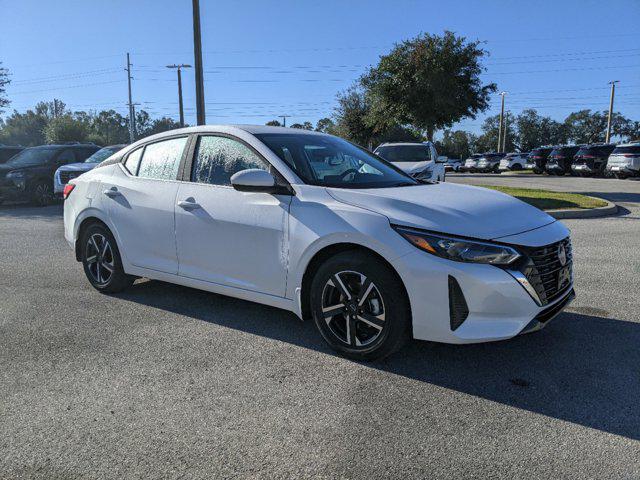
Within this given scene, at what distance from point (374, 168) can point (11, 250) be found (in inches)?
237

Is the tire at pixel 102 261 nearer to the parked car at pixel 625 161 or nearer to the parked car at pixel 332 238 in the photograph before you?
the parked car at pixel 332 238

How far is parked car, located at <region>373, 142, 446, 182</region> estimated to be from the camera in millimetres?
13242

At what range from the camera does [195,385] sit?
323 cm

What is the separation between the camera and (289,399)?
10.0 feet

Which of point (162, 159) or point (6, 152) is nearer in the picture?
point (162, 159)

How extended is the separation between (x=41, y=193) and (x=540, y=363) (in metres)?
14.0

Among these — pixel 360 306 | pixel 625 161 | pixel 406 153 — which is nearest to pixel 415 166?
pixel 406 153

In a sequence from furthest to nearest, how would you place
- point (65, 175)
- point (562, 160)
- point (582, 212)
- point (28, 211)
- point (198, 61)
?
point (562, 160), point (198, 61), point (65, 175), point (28, 211), point (582, 212)

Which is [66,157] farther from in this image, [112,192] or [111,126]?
[111,126]

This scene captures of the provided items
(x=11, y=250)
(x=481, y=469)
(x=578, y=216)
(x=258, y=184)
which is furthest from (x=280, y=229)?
(x=578, y=216)

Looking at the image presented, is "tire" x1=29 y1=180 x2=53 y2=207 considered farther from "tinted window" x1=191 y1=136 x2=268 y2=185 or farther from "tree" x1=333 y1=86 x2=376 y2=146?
"tree" x1=333 y1=86 x2=376 y2=146

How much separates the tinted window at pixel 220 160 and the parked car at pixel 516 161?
142ft

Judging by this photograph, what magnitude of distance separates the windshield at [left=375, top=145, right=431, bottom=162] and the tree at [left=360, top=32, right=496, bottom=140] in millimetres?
10264

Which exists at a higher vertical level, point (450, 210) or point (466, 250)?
point (450, 210)
